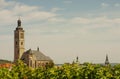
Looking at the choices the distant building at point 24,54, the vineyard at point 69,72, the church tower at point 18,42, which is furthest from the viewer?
the church tower at point 18,42

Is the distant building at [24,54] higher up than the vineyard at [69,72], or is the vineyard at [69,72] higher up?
the distant building at [24,54]

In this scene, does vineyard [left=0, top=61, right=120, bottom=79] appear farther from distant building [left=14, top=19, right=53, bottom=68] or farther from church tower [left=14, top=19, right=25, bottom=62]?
church tower [left=14, top=19, right=25, bottom=62]

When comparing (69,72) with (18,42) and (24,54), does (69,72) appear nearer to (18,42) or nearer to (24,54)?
(24,54)

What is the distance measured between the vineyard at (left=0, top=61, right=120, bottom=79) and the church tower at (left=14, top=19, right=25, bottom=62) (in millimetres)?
110727

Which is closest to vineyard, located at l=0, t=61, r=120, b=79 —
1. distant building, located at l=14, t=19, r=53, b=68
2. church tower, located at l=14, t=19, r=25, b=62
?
distant building, located at l=14, t=19, r=53, b=68

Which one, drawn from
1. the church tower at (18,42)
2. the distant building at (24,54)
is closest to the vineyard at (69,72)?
the distant building at (24,54)

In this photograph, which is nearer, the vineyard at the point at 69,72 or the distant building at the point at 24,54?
the vineyard at the point at 69,72

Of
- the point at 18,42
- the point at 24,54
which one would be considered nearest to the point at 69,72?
the point at 24,54

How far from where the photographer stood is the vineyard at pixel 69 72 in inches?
1749

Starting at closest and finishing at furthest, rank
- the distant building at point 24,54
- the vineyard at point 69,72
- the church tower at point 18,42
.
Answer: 1. the vineyard at point 69,72
2. the distant building at point 24,54
3. the church tower at point 18,42

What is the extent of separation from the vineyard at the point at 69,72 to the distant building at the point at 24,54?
107302 mm

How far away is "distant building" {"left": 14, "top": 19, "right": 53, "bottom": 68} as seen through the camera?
159 metres

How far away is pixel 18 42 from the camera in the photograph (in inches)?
6496

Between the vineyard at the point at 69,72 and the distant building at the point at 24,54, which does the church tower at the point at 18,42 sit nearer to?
the distant building at the point at 24,54
